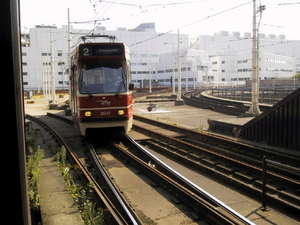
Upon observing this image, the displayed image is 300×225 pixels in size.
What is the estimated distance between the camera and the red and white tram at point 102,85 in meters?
11.4

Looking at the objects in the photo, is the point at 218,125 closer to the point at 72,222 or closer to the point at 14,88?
the point at 72,222

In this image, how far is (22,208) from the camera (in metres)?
2.12

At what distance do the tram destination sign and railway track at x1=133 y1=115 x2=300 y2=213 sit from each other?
3.91 m

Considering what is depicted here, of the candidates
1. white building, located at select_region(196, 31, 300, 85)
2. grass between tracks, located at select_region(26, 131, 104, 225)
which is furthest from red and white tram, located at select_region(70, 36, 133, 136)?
white building, located at select_region(196, 31, 300, 85)

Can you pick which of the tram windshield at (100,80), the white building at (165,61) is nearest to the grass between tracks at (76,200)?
the tram windshield at (100,80)

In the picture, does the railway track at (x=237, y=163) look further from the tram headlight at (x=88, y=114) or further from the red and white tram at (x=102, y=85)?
the tram headlight at (x=88, y=114)

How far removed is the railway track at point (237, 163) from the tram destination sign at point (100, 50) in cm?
391

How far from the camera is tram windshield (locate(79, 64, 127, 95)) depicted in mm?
11477

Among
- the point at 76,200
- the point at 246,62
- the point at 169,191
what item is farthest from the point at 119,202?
the point at 246,62

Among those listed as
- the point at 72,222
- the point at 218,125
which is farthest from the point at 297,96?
the point at 72,222

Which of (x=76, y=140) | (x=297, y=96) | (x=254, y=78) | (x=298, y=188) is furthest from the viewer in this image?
(x=254, y=78)

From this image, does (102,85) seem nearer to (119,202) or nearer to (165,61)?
(119,202)

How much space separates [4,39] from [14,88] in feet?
1.01

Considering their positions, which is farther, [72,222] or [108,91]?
[108,91]
